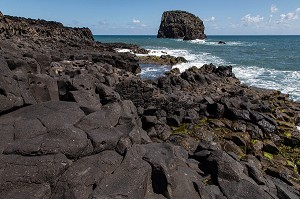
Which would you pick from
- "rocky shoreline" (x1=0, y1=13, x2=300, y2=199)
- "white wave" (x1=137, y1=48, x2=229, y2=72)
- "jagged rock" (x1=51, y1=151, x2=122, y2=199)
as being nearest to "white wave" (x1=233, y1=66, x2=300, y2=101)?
"white wave" (x1=137, y1=48, x2=229, y2=72)

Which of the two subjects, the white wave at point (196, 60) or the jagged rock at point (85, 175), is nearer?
the jagged rock at point (85, 175)

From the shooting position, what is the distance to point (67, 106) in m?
13.2

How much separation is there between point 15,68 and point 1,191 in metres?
9.73

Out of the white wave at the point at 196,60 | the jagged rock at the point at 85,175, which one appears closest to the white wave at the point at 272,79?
the white wave at the point at 196,60

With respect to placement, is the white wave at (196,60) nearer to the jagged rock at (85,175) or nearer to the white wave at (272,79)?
the white wave at (272,79)

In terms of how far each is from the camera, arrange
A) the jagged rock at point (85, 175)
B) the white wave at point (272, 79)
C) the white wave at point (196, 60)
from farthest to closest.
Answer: the white wave at point (196, 60) < the white wave at point (272, 79) < the jagged rock at point (85, 175)

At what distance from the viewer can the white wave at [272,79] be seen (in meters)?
37.9

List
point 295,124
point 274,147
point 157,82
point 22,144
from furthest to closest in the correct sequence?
point 157,82 < point 295,124 < point 274,147 < point 22,144

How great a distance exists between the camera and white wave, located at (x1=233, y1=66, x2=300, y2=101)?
124ft

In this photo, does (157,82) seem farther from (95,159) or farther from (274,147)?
(95,159)

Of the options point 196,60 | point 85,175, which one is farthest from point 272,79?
point 85,175

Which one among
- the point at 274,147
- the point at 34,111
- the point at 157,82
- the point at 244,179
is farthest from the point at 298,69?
the point at 34,111

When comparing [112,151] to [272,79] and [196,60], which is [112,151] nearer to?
[272,79]

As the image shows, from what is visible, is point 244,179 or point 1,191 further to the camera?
point 244,179
